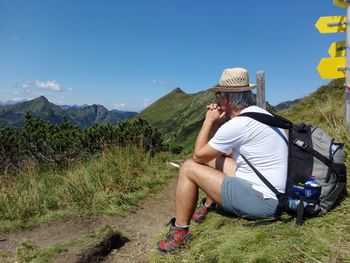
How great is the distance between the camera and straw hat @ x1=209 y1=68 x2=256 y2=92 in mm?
3898

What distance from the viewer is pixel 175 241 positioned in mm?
3838

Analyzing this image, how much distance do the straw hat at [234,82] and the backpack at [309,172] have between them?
355 mm

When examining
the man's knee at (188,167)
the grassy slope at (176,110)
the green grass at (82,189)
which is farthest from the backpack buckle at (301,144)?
the grassy slope at (176,110)

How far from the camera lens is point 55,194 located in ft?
20.8

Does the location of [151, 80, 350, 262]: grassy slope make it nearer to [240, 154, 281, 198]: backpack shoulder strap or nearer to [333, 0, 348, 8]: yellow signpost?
[240, 154, 281, 198]: backpack shoulder strap

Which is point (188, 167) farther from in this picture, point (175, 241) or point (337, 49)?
point (337, 49)

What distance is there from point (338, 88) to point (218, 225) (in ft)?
46.0

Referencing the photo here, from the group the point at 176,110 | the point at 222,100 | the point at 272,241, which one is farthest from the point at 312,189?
the point at 176,110

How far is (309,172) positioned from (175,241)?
1490mm

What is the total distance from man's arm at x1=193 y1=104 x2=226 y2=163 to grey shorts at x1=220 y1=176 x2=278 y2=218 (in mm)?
299

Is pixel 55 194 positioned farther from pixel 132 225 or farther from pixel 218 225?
pixel 218 225

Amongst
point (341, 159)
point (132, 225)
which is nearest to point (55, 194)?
point (132, 225)

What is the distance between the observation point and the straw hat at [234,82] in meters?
3.90

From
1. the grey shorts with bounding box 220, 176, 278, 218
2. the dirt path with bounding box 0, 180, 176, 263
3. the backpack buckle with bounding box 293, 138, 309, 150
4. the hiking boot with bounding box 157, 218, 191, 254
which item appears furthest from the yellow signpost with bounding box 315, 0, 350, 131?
the hiking boot with bounding box 157, 218, 191, 254
